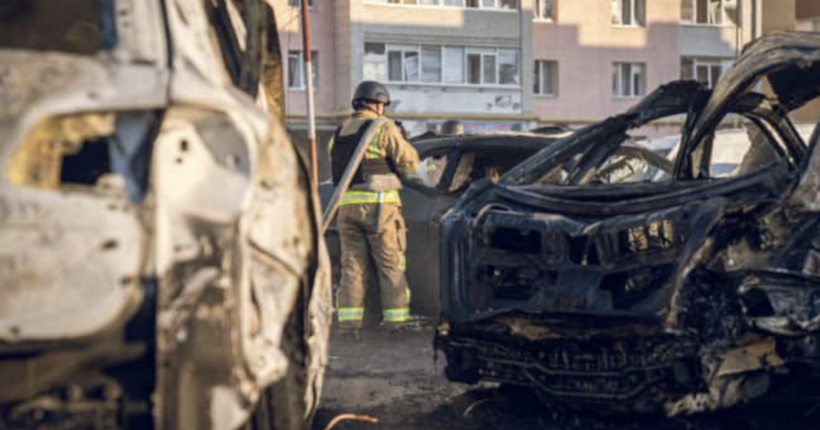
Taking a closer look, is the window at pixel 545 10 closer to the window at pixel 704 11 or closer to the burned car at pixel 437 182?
the window at pixel 704 11

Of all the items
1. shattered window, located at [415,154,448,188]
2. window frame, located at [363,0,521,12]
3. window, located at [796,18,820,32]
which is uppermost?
window frame, located at [363,0,521,12]

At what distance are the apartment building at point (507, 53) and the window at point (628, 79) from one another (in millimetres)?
33

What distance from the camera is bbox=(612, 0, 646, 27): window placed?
43.4m

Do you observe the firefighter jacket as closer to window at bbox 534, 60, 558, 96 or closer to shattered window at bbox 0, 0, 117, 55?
shattered window at bbox 0, 0, 117, 55

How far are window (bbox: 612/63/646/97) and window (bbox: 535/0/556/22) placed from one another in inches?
111

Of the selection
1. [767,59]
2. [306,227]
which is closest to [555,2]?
[767,59]

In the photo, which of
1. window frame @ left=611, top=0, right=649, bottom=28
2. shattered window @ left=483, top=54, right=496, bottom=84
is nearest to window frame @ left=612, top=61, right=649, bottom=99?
window frame @ left=611, top=0, right=649, bottom=28

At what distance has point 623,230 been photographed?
6168 millimetres

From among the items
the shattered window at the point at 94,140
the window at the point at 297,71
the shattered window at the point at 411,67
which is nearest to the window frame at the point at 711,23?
the shattered window at the point at 411,67

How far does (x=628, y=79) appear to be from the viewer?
4356cm

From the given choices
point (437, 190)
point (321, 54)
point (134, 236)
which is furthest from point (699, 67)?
point (134, 236)

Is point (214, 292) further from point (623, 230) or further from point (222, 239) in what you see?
point (623, 230)

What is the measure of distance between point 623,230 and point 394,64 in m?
32.7

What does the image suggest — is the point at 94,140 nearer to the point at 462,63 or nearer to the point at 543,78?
the point at 462,63
